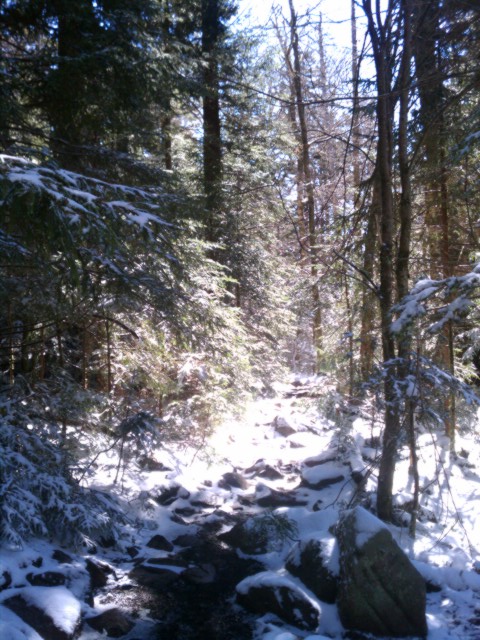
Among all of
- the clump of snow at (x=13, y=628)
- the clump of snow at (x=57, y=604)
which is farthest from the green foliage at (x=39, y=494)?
the clump of snow at (x=13, y=628)

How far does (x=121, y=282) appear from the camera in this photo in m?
6.11

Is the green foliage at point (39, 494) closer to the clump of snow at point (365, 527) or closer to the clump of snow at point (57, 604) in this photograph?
the clump of snow at point (57, 604)

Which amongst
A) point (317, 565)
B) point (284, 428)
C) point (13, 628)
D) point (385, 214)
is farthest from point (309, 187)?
point (13, 628)

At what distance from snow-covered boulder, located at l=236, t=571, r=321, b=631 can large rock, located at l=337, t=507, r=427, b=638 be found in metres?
0.35

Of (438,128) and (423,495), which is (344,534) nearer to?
(423,495)

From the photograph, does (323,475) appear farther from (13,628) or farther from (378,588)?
(13,628)

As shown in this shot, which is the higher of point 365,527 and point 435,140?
point 435,140

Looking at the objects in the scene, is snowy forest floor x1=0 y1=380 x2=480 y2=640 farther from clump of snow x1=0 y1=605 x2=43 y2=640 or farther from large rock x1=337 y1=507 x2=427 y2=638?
large rock x1=337 y1=507 x2=427 y2=638

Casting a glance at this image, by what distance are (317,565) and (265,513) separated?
4.89ft

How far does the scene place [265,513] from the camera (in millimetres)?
7230

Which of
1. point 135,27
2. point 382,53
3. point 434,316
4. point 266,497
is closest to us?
point 434,316

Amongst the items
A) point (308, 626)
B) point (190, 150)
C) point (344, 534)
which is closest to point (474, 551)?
point (344, 534)

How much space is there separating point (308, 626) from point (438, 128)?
7656 millimetres

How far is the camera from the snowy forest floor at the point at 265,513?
5.10 meters
